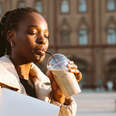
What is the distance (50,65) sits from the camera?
4.88 feet

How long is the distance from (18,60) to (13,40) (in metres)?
0.11

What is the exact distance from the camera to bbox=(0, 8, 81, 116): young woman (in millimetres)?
1443

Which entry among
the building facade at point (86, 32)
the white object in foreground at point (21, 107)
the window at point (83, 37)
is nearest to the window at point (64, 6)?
the building facade at point (86, 32)

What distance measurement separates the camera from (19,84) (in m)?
1.43

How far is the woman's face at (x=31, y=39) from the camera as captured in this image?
1.45m

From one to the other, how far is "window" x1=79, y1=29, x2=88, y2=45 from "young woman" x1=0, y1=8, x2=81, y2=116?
27295mm

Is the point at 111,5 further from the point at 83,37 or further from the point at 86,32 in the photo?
the point at 83,37

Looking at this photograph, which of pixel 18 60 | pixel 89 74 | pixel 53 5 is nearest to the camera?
pixel 18 60

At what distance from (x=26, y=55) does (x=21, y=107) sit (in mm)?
350

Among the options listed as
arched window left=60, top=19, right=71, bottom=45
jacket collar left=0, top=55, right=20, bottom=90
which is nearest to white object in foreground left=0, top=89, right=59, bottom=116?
jacket collar left=0, top=55, right=20, bottom=90

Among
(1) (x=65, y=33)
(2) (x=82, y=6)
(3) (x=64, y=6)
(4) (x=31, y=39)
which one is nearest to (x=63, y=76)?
(4) (x=31, y=39)

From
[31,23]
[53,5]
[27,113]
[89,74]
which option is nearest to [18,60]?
[31,23]

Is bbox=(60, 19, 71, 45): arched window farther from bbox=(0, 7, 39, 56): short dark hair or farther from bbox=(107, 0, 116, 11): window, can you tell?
bbox=(0, 7, 39, 56): short dark hair

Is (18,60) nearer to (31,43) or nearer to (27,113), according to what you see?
(31,43)
